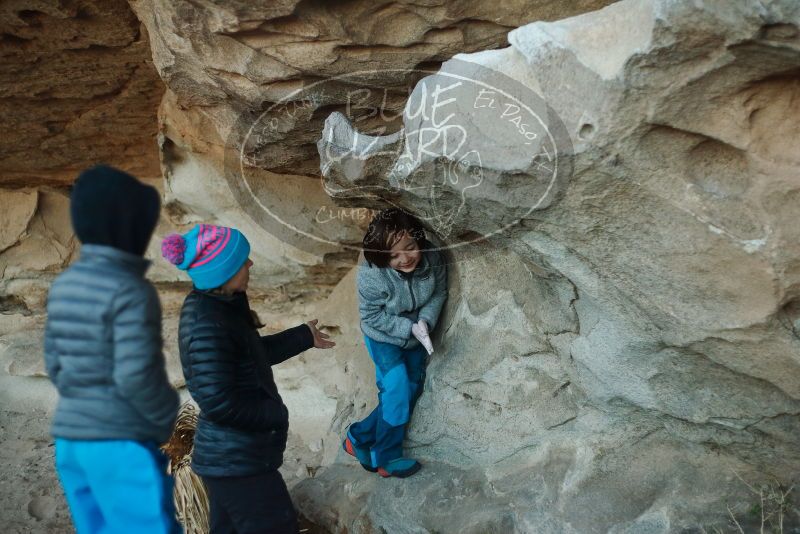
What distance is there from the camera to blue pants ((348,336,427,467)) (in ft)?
8.38

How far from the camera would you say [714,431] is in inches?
82.4

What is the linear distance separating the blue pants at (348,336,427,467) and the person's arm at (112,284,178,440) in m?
1.08

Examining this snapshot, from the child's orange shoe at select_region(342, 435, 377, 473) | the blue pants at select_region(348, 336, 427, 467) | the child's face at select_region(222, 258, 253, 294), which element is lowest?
the child's orange shoe at select_region(342, 435, 377, 473)

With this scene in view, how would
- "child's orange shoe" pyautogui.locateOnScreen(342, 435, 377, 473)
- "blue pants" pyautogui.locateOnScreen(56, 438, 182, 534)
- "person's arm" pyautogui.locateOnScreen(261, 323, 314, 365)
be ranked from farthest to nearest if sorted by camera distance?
"child's orange shoe" pyautogui.locateOnScreen(342, 435, 377, 473) → "person's arm" pyautogui.locateOnScreen(261, 323, 314, 365) → "blue pants" pyautogui.locateOnScreen(56, 438, 182, 534)

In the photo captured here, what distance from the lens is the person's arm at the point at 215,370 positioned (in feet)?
6.21

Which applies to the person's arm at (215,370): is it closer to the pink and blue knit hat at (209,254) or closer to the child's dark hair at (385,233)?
the pink and blue knit hat at (209,254)

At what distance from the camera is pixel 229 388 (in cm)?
193

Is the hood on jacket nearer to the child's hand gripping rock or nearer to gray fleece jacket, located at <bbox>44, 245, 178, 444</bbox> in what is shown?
gray fleece jacket, located at <bbox>44, 245, 178, 444</bbox>

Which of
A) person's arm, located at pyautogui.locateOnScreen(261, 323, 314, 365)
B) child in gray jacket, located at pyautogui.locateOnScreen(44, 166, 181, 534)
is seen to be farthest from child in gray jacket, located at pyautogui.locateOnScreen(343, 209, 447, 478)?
child in gray jacket, located at pyautogui.locateOnScreen(44, 166, 181, 534)

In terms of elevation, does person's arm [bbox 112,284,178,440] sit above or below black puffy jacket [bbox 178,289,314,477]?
above

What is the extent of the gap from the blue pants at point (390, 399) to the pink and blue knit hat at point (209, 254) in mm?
748

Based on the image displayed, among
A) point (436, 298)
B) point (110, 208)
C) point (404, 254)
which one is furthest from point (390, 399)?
point (110, 208)

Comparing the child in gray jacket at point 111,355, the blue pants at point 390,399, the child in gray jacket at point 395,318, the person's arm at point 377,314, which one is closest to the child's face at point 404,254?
the child in gray jacket at point 395,318

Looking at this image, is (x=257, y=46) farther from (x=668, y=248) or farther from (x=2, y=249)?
(x=2, y=249)
